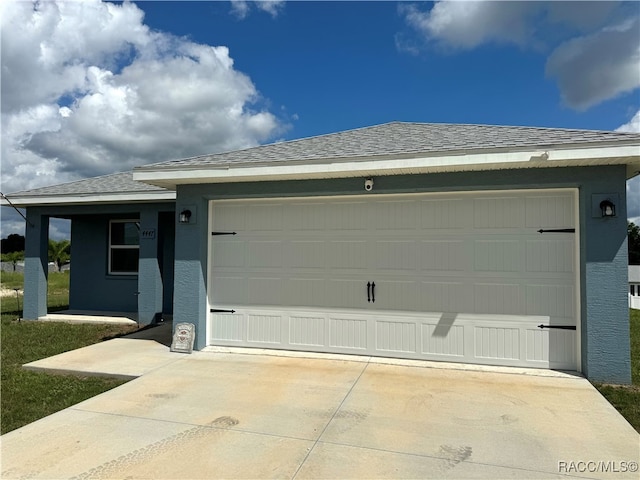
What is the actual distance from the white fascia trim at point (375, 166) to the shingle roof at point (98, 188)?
9.47 ft

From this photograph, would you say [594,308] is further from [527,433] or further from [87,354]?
[87,354]

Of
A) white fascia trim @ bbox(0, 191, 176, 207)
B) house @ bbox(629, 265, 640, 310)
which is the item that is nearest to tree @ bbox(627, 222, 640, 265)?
house @ bbox(629, 265, 640, 310)

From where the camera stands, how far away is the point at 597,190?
4965mm

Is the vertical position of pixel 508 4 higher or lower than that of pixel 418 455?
higher

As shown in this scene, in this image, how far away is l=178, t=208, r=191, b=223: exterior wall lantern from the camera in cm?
644

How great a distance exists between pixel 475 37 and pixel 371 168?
189 inches

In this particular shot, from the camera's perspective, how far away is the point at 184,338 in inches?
247

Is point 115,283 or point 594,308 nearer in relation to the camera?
point 594,308

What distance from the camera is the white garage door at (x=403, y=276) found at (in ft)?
17.3

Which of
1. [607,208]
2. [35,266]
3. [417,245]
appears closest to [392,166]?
[417,245]

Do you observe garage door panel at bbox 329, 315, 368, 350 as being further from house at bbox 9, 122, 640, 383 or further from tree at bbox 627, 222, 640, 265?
tree at bbox 627, 222, 640, 265

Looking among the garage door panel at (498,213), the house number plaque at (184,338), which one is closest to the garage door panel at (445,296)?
the garage door panel at (498,213)

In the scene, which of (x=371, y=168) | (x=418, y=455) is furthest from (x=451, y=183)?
(x=418, y=455)

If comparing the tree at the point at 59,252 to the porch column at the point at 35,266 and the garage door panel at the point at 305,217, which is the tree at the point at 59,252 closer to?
the porch column at the point at 35,266
